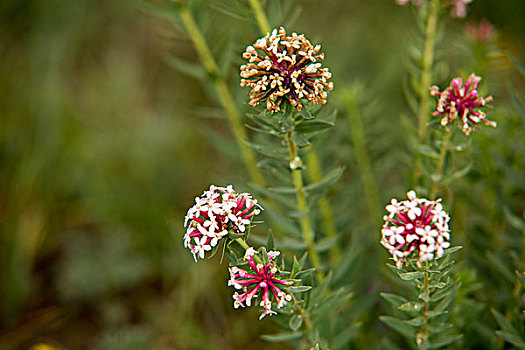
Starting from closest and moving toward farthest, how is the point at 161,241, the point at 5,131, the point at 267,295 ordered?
the point at 267,295 < the point at 161,241 < the point at 5,131

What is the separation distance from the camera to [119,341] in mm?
2596

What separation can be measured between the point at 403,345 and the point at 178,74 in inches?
122

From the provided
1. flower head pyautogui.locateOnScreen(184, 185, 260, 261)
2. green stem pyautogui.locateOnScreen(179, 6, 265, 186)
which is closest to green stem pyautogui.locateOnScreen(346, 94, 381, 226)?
green stem pyautogui.locateOnScreen(179, 6, 265, 186)

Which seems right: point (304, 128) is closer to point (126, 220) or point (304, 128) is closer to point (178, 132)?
point (126, 220)

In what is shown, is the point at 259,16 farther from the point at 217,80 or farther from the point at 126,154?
the point at 126,154

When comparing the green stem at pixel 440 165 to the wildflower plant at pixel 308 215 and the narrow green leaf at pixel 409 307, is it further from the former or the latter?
the narrow green leaf at pixel 409 307

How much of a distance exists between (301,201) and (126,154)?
7.34ft

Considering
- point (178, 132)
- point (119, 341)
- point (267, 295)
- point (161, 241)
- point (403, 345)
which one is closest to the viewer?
point (267, 295)

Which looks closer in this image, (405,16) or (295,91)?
(295,91)

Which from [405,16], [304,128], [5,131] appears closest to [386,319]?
[304,128]

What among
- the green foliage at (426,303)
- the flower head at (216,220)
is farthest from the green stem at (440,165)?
the flower head at (216,220)

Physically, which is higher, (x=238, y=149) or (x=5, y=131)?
(x=238, y=149)

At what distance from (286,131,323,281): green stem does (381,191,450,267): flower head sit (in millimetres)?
443

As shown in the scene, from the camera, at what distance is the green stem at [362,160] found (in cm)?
→ 277
